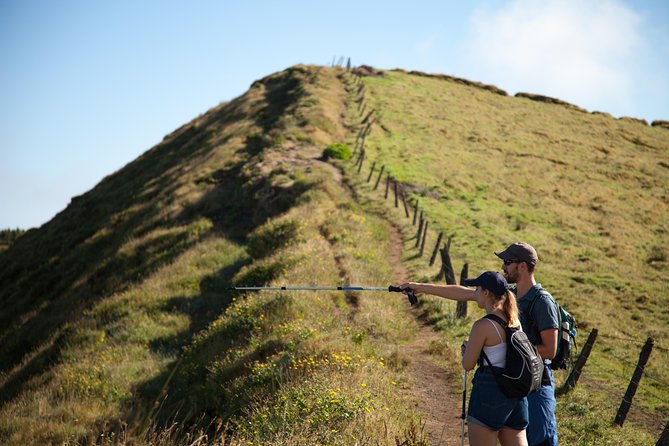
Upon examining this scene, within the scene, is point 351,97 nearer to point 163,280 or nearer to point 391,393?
point 163,280

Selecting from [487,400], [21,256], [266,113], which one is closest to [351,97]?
[266,113]

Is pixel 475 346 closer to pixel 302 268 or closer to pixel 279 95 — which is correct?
pixel 302 268

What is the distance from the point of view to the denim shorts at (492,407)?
506cm

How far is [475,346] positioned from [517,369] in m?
0.43

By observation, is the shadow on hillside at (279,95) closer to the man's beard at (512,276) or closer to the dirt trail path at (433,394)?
the dirt trail path at (433,394)

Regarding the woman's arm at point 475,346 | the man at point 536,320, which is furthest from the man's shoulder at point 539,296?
the woman's arm at point 475,346

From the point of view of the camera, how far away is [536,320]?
5914 mm

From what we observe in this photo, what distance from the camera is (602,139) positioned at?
55.1 metres

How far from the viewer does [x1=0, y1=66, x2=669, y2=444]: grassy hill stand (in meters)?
10.2

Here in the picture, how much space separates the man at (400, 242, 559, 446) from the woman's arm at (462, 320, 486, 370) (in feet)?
2.60

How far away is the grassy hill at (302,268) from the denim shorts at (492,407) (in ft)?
7.18

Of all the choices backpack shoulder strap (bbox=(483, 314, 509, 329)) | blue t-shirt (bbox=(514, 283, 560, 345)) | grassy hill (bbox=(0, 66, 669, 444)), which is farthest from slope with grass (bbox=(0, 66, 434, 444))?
backpack shoulder strap (bbox=(483, 314, 509, 329))

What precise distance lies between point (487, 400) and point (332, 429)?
122 inches

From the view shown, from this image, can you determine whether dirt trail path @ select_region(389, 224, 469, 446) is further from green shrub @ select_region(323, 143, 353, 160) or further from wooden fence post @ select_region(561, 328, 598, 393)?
green shrub @ select_region(323, 143, 353, 160)
